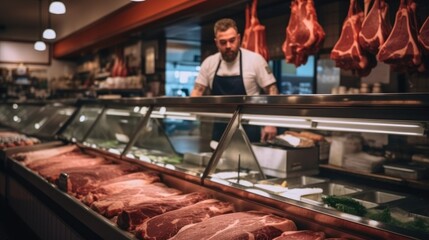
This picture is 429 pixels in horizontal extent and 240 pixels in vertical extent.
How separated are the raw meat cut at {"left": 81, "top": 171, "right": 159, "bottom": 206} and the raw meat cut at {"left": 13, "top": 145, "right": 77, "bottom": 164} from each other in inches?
69.6

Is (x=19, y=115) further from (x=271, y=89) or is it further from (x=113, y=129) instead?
(x=271, y=89)

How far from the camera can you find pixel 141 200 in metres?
2.87

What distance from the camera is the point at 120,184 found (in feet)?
10.9

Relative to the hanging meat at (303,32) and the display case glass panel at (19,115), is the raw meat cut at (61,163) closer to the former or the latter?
the hanging meat at (303,32)

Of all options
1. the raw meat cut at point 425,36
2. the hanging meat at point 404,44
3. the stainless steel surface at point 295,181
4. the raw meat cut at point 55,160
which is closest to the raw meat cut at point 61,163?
the raw meat cut at point 55,160

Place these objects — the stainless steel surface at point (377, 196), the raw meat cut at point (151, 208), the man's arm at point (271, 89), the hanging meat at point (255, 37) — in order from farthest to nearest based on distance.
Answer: the hanging meat at point (255, 37) < the man's arm at point (271, 89) < the stainless steel surface at point (377, 196) < the raw meat cut at point (151, 208)

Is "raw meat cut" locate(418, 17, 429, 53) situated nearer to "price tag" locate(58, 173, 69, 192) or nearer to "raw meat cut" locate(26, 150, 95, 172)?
"price tag" locate(58, 173, 69, 192)

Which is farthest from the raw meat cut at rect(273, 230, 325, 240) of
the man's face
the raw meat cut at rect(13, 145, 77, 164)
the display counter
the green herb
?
the raw meat cut at rect(13, 145, 77, 164)

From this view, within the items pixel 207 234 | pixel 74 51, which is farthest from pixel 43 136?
pixel 74 51

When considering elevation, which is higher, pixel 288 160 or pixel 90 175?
pixel 288 160

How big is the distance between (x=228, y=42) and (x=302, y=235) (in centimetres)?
258

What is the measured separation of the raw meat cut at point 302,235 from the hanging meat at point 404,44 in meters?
2.04

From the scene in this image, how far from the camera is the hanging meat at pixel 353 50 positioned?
153 inches

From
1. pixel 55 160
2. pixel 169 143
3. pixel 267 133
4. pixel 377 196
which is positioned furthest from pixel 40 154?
pixel 377 196
